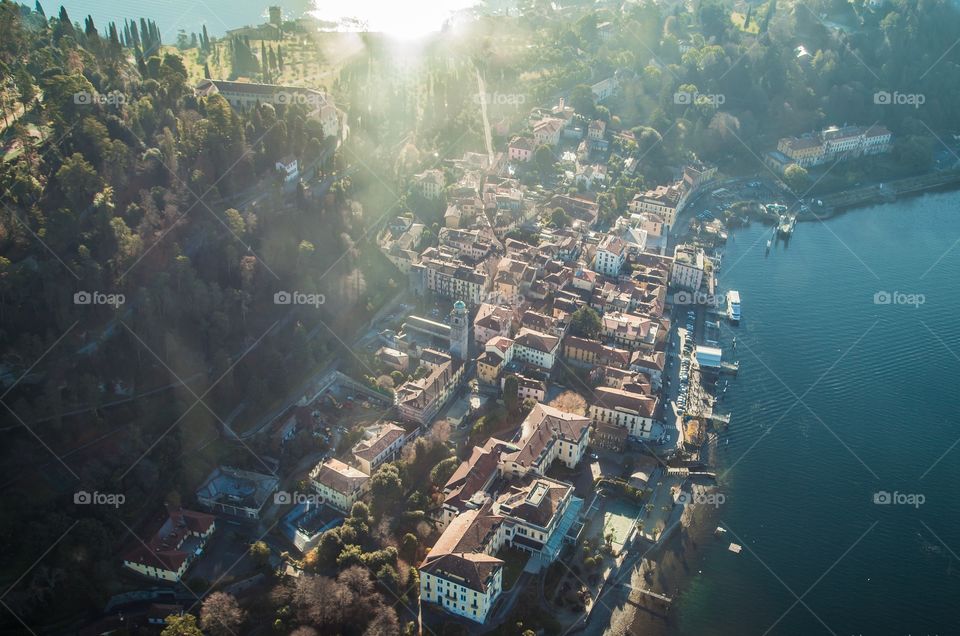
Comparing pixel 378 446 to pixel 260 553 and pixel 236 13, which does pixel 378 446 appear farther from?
pixel 236 13

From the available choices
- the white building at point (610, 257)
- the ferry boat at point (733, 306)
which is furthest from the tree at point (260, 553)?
the ferry boat at point (733, 306)

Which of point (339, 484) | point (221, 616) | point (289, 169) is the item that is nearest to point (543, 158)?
point (289, 169)

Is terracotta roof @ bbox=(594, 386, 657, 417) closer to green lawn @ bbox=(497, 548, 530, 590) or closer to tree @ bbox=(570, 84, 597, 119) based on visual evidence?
green lawn @ bbox=(497, 548, 530, 590)

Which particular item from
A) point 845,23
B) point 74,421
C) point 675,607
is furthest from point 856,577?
point 845,23

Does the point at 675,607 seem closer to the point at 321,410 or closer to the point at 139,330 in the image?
the point at 321,410

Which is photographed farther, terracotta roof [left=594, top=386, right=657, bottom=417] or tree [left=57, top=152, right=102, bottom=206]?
terracotta roof [left=594, top=386, right=657, bottom=417]

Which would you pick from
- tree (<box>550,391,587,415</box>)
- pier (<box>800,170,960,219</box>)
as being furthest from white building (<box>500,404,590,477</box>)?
pier (<box>800,170,960,219</box>)
